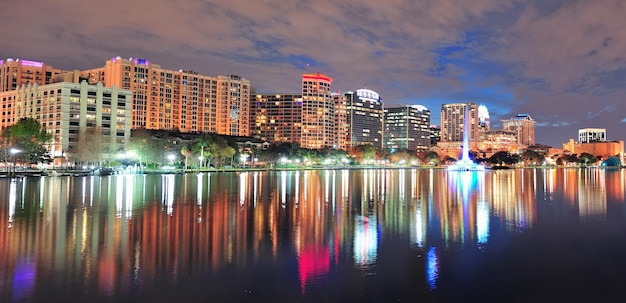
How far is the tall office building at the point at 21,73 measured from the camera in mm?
186375

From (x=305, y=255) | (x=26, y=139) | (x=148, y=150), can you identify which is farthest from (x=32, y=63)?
(x=305, y=255)

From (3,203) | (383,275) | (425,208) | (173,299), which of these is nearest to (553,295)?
(383,275)

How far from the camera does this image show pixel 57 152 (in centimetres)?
12888

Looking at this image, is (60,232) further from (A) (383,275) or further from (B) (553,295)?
(B) (553,295)

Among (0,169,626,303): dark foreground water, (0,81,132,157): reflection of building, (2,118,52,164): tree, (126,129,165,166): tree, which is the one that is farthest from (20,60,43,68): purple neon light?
(0,169,626,303): dark foreground water

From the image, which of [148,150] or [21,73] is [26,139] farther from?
[21,73]

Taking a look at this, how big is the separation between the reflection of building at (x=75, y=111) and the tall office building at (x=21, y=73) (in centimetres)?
5021

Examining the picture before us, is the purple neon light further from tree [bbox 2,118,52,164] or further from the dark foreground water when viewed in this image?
the dark foreground water

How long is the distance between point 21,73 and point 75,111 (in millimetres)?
79528

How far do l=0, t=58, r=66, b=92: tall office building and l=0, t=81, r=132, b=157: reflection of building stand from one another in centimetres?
5021

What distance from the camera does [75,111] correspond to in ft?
436

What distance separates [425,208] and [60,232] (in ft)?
68.8

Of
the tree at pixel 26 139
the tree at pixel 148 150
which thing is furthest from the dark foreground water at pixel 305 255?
the tree at pixel 148 150

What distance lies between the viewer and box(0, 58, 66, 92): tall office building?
186m
